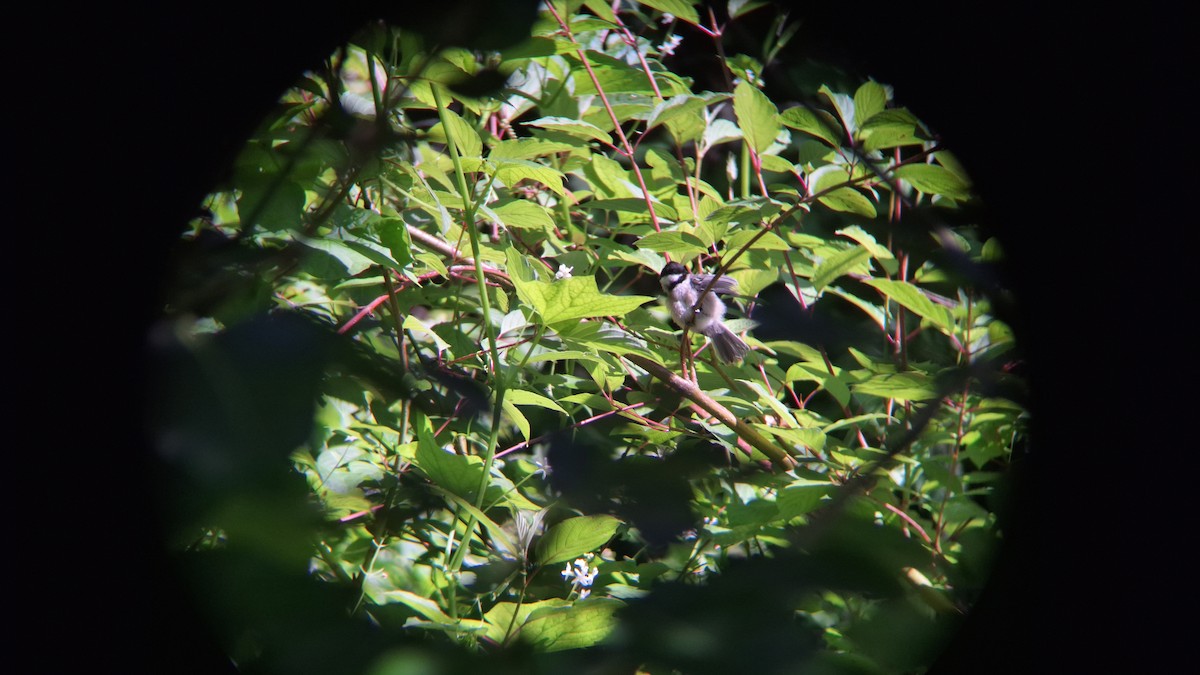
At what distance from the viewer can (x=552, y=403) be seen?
825 millimetres

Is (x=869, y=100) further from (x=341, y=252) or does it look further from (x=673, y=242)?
(x=341, y=252)

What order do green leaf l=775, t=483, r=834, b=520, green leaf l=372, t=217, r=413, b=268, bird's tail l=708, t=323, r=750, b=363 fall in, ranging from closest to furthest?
1. green leaf l=775, t=483, r=834, b=520
2. green leaf l=372, t=217, r=413, b=268
3. bird's tail l=708, t=323, r=750, b=363

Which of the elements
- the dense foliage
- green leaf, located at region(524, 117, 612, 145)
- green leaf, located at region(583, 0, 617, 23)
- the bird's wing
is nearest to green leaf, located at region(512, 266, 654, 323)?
the dense foliage

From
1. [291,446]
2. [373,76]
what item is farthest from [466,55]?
[291,446]

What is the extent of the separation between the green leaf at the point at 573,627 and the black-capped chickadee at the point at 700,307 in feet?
1.38

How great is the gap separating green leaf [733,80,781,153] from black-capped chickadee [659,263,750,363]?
6.7 inches

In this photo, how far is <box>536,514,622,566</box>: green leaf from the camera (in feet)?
2.24

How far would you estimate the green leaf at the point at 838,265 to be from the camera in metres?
0.87

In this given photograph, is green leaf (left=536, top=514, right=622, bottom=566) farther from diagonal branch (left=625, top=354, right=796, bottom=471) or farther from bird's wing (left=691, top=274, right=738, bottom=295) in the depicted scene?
bird's wing (left=691, top=274, right=738, bottom=295)

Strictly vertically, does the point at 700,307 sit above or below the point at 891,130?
below

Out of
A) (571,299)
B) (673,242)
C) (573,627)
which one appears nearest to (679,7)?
(673,242)

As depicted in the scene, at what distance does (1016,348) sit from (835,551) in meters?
0.30

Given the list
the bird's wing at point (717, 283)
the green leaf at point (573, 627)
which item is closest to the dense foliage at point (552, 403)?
the green leaf at point (573, 627)

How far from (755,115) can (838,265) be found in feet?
0.60
